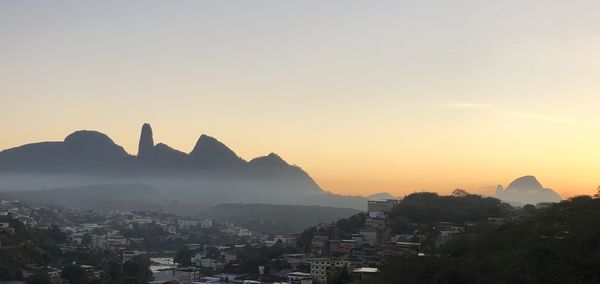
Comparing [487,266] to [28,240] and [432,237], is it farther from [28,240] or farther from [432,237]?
[28,240]

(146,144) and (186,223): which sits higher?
(146,144)

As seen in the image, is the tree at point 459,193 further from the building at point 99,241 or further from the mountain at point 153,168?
the mountain at point 153,168

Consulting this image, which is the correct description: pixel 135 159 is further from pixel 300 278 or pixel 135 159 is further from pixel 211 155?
pixel 300 278

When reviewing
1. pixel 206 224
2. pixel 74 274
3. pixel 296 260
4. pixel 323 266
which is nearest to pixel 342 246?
pixel 296 260

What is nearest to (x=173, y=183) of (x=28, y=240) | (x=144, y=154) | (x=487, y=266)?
(x=144, y=154)

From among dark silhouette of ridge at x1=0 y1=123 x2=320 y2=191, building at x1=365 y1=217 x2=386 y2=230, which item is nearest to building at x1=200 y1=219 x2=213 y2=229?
building at x1=365 y1=217 x2=386 y2=230
